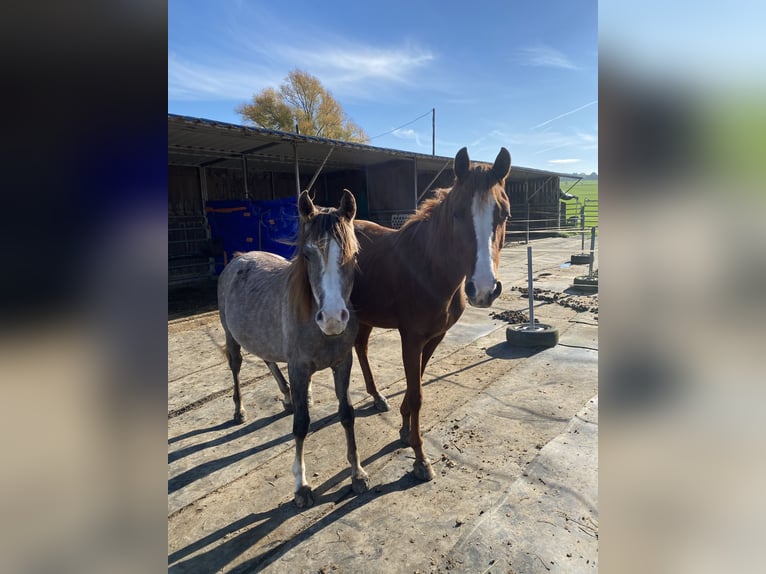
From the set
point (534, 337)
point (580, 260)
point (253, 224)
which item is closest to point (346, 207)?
point (534, 337)

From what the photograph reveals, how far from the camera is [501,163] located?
7.26 feet

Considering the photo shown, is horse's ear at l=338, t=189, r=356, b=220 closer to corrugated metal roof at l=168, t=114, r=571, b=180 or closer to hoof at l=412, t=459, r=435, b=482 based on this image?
hoof at l=412, t=459, r=435, b=482

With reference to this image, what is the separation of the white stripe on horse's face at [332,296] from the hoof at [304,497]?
102 cm

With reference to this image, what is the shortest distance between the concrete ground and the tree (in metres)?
26.2

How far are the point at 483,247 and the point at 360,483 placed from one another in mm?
1616

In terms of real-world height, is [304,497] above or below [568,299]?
below

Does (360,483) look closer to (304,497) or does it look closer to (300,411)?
(304,497)

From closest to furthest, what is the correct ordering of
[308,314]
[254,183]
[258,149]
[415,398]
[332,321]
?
[332,321] → [308,314] → [415,398] → [258,149] → [254,183]

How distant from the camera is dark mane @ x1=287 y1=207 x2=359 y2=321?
2084 millimetres

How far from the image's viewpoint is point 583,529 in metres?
2.00
